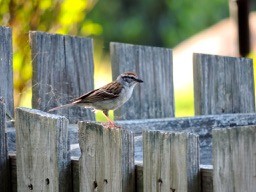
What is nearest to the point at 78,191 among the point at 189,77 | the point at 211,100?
the point at 211,100

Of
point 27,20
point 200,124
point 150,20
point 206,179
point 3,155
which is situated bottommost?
point 206,179

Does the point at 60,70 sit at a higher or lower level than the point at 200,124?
higher

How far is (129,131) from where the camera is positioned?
3785 millimetres

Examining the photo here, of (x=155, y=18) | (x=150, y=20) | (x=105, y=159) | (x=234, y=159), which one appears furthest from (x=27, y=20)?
(x=150, y=20)

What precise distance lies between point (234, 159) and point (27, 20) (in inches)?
106

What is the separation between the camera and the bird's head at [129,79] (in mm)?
4946

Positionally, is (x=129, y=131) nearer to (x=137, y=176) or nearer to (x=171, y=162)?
(x=137, y=176)

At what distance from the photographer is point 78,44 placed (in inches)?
190

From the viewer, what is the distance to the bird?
4.93 metres

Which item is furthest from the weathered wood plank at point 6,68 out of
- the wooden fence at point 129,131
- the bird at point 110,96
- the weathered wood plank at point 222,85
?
the weathered wood plank at point 222,85

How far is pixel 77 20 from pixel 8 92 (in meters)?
1.70

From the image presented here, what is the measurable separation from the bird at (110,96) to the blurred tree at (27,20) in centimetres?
46

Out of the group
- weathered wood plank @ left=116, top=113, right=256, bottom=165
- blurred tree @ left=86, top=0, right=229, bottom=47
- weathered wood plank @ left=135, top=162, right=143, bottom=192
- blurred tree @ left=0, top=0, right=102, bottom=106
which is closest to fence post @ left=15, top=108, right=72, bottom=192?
weathered wood plank @ left=135, top=162, right=143, bottom=192

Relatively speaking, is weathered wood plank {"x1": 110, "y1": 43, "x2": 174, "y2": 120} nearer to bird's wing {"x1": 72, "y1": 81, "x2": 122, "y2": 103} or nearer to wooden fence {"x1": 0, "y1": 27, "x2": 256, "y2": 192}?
wooden fence {"x1": 0, "y1": 27, "x2": 256, "y2": 192}
